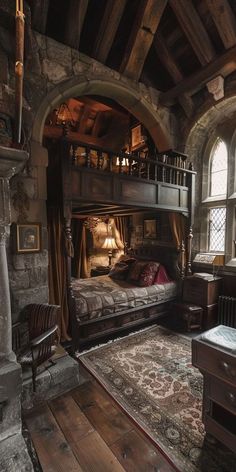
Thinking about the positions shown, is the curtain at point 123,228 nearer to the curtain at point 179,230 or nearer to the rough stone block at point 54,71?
the curtain at point 179,230

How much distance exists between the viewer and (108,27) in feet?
10.1

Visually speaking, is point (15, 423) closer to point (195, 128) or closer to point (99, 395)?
point (99, 395)

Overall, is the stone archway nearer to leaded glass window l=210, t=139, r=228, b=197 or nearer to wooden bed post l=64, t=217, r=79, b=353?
leaded glass window l=210, t=139, r=228, b=197

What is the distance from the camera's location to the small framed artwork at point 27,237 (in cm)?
259

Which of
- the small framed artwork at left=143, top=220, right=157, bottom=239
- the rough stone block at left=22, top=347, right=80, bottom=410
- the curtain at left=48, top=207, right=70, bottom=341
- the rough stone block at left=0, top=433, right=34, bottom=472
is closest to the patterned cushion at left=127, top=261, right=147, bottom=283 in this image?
the small framed artwork at left=143, top=220, right=157, bottom=239

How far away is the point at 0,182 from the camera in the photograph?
187 cm

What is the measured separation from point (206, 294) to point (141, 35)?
418cm

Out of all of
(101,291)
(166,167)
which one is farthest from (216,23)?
(101,291)

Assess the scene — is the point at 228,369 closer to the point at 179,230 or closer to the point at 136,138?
the point at 179,230

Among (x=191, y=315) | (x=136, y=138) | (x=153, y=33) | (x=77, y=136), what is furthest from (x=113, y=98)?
(x=191, y=315)

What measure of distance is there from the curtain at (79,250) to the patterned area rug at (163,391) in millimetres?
2863

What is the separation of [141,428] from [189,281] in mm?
2598

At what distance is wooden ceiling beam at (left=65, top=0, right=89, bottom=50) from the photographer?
9.15 ft

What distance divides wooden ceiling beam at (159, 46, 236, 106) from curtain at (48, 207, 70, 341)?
117 inches
